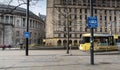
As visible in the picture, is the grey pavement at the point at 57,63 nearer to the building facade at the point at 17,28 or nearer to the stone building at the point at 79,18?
the building facade at the point at 17,28

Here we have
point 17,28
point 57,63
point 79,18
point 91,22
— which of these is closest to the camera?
point 91,22

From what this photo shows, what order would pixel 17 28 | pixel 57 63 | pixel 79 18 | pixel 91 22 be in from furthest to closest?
1. pixel 17 28
2. pixel 79 18
3. pixel 57 63
4. pixel 91 22

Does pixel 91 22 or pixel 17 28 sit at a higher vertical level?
pixel 17 28

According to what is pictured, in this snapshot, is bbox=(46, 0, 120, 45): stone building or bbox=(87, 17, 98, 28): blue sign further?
bbox=(46, 0, 120, 45): stone building

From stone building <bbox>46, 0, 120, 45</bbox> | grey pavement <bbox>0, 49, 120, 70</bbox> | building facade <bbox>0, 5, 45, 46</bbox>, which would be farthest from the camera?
stone building <bbox>46, 0, 120, 45</bbox>

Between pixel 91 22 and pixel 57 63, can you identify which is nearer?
pixel 91 22

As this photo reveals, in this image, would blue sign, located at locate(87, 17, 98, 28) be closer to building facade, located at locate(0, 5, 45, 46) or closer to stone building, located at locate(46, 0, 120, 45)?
building facade, located at locate(0, 5, 45, 46)

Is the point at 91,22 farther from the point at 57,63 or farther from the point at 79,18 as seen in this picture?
the point at 79,18

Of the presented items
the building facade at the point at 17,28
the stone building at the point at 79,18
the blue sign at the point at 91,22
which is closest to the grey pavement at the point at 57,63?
the blue sign at the point at 91,22

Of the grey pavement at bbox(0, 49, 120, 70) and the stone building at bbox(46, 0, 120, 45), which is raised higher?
the stone building at bbox(46, 0, 120, 45)

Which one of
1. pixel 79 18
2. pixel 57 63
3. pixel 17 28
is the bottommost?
pixel 57 63

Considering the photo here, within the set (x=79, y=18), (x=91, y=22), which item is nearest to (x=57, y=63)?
(x=91, y=22)

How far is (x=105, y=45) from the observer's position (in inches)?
1730

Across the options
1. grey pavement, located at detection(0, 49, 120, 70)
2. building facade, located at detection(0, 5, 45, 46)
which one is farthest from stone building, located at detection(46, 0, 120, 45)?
grey pavement, located at detection(0, 49, 120, 70)
